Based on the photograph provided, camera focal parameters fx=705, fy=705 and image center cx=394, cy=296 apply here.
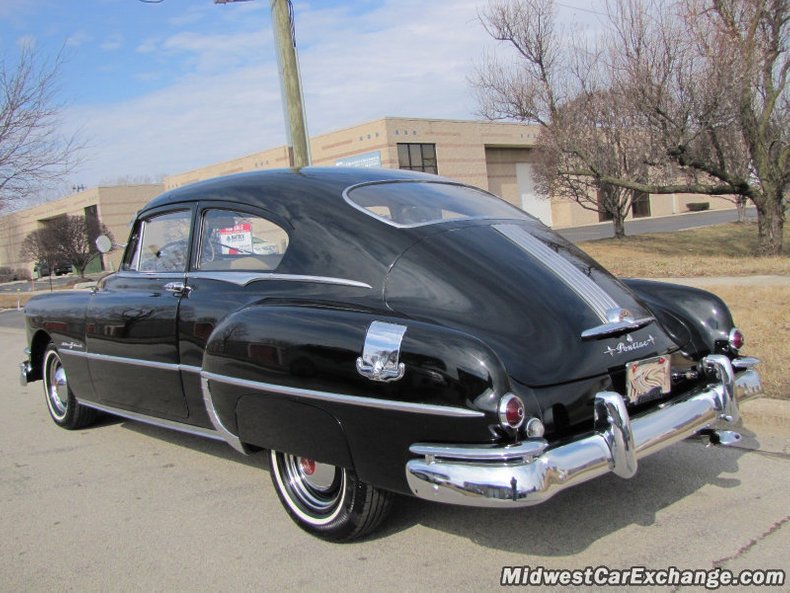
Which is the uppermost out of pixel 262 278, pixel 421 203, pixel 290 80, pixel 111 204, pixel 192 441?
pixel 111 204

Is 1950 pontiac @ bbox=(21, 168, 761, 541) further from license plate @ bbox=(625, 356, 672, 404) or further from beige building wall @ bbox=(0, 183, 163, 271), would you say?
beige building wall @ bbox=(0, 183, 163, 271)

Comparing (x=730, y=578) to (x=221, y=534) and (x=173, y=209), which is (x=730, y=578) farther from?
(x=173, y=209)

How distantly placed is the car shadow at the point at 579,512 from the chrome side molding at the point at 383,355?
3.10ft

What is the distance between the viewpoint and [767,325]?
6875 mm

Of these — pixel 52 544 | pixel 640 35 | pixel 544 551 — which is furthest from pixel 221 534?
pixel 640 35

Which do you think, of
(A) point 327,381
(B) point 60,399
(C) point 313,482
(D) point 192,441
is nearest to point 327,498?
(C) point 313,482

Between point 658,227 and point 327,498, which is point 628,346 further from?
point 658,227

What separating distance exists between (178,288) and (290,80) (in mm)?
6164

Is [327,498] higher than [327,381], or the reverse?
[327,381]

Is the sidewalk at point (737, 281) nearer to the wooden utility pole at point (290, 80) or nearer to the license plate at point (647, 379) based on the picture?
the wooden utility pole at point (290, 80)

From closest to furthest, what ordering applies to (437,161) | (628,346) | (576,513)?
(628,346) < (576,513) < (437,161)

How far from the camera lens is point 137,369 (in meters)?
4.31

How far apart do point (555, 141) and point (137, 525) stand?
616 inches

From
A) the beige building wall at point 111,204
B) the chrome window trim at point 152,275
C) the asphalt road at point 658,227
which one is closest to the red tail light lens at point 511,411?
the chrome window trim at point 152,275
